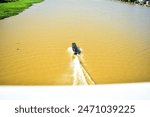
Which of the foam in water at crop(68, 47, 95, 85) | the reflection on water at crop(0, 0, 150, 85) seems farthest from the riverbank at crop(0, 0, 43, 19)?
the foam in water at crop(68, 47, 95, 85)

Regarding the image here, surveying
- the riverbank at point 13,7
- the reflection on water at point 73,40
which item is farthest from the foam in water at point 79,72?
the riverbank at point 13,7

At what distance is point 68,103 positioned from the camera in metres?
1.53

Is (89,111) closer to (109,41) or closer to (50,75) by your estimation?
(50,75)

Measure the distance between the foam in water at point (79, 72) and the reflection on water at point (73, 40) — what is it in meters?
0.02

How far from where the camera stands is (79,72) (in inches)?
62.7

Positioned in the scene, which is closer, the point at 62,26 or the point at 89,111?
the point at 89,111

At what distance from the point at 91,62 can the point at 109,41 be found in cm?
14

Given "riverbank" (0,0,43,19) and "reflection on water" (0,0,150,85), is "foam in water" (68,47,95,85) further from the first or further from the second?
"riverbank" (0,0,43,19)

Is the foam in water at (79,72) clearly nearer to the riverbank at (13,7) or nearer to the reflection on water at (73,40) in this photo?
the reflection on water at (73,40)

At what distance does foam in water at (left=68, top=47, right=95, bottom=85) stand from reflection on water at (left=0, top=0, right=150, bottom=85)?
19mm

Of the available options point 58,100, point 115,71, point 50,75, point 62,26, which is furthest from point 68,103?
point 62,26

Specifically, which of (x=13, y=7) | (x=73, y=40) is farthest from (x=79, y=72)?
(x=13, y=7)

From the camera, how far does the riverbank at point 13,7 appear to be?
1.62 meters

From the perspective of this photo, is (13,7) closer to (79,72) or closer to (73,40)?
(73,40)
